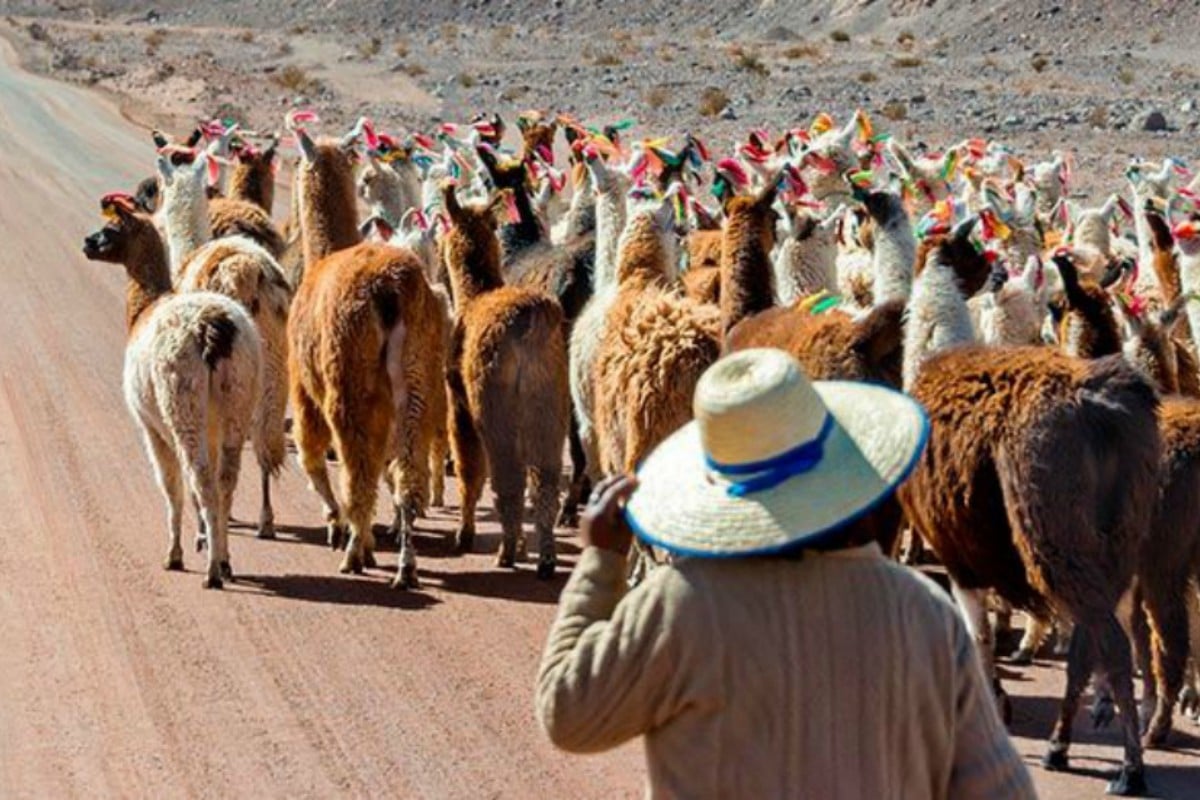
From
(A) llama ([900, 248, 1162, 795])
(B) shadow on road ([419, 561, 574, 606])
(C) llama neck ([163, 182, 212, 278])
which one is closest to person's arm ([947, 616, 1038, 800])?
(A) llama ([900, 248, 1162, 795])

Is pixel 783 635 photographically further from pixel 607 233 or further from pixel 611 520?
pixel 607 233

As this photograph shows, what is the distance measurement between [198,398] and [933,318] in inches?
158

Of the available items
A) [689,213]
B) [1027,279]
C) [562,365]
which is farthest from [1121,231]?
[562,365]

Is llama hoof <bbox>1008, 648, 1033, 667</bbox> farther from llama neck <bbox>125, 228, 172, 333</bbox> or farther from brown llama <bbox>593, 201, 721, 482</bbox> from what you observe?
llama neck <bbox>125, 228, 172, 333</bbox>

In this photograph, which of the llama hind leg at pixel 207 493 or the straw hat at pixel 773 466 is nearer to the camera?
the straw hat at pixel 773 466

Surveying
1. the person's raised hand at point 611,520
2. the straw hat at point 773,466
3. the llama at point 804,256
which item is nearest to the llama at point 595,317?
the llama at point 804,256

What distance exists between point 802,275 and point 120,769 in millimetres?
6057

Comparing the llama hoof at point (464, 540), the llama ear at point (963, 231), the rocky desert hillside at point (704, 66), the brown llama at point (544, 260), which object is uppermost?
the llama ear at point (963, 231)

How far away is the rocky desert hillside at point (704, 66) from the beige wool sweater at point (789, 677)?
78.3 feet

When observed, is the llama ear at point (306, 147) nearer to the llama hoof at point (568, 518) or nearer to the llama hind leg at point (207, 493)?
the llama hoof at point (568, 518)

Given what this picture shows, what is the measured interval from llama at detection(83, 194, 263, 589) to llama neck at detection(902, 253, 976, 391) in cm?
376

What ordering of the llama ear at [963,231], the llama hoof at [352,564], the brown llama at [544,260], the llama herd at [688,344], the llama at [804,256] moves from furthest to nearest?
1. the brown llama at [544,260]
2. the llama at [804,256]
3. the llama hoof at [352,564]
4. the llama ear at [963,231]
5. the llama herd at [688,344]

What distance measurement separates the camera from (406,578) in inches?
444

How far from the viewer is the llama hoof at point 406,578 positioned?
11.3m
